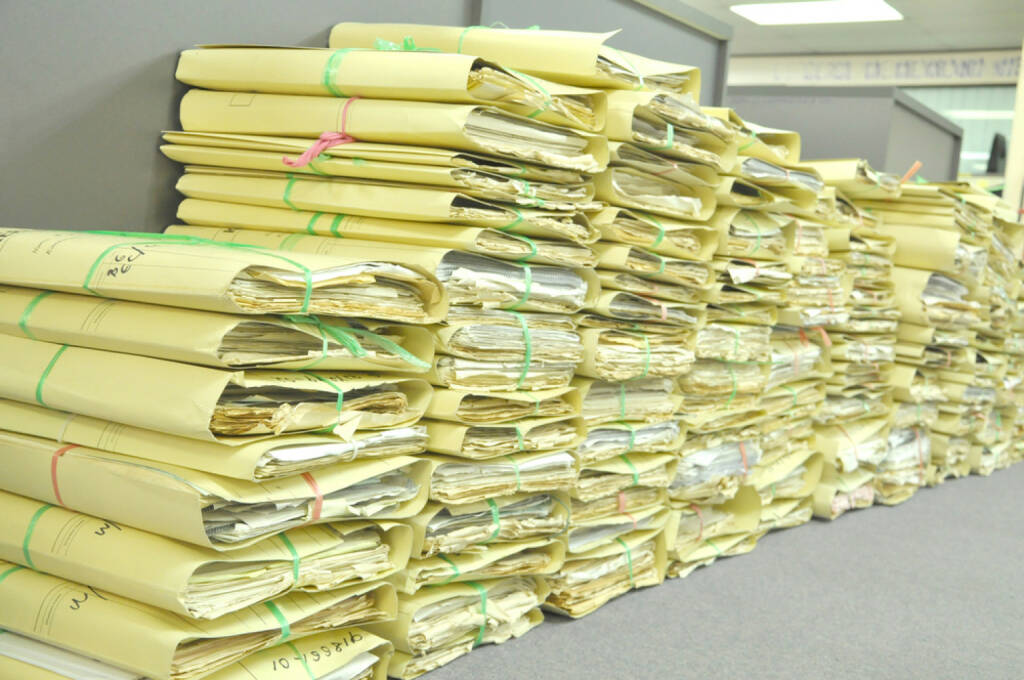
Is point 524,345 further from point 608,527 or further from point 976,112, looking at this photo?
point 976,112

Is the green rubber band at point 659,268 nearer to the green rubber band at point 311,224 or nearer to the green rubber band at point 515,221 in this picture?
the green rubber band at point 515,221

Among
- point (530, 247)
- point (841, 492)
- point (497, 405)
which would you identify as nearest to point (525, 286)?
point (530, 247)

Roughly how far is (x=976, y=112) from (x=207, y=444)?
10052 mm

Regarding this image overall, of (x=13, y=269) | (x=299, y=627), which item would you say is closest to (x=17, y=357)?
(x=13, y=269)

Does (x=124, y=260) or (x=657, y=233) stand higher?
(x=657, y=233)

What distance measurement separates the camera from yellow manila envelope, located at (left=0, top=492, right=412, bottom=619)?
145cm

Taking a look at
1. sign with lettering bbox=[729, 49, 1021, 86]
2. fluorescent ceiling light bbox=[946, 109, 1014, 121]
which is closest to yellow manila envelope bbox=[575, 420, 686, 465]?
sign with lettering bbox=[729, 49, 1021, 86]

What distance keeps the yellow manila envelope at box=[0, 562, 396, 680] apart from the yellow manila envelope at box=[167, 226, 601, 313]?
0.67 m

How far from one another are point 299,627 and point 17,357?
65 centimetres

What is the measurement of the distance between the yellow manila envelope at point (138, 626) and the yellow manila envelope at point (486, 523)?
1.07 ft

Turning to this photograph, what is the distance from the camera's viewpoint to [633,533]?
2684 millimetres

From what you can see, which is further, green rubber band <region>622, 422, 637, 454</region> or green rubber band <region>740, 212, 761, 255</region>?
green rubber band <region>740, 212, 761, 255</region>

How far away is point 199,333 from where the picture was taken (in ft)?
4.87

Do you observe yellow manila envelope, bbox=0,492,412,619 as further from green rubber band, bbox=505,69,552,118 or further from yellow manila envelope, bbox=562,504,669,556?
green rubber band, bbox=505,69,552,118
